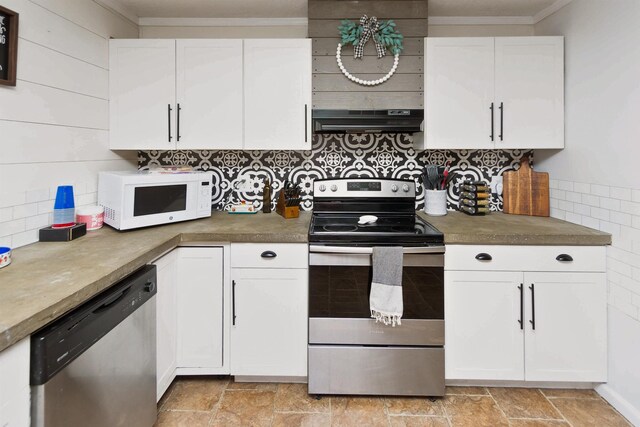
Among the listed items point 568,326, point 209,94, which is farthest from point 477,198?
point 209,94

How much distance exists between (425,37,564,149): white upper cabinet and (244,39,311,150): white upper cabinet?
31.2 inches

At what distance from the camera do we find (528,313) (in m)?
2.03

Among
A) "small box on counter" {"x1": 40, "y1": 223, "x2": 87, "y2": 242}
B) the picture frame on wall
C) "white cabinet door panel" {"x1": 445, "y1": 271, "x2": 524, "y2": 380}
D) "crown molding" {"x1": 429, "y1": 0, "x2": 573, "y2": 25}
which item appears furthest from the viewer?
"crown molding" {"x1": 429, "y1": 0, "x2": 573, "y2": 25}

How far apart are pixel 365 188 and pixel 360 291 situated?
83cm

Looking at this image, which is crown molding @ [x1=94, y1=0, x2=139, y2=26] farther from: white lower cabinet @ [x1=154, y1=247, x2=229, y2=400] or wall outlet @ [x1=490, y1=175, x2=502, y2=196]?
wall outlet @ [x1=490, y1=175, x2=502, y2=196]

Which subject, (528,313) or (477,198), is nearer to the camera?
(528,313)

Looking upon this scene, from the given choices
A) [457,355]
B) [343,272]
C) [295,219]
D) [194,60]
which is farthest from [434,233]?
[194,60]

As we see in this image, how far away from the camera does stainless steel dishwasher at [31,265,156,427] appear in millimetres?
1061

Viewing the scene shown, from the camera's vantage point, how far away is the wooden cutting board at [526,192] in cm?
250

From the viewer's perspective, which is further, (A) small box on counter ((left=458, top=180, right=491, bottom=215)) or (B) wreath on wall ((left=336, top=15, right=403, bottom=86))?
(A) small box on counter ((left=458, top=180, right=491, bottom=215))

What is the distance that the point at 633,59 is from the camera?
183cm

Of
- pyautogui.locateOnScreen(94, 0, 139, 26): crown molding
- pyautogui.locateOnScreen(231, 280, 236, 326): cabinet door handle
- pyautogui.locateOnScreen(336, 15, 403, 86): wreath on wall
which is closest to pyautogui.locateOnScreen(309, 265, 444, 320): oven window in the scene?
pyautogui.locateOnScreen(231, 280, 236, 326): cabinet door handle

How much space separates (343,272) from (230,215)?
1.02 meters

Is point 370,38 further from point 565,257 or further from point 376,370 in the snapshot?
point 376,370
